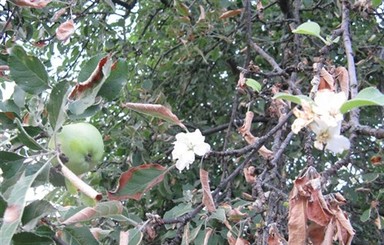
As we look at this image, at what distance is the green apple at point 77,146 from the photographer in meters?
0.82

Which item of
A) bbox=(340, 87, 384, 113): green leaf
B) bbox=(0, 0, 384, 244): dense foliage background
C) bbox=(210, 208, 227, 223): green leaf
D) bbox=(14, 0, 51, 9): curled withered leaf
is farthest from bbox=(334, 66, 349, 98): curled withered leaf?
bbox=(14, 0, 51, 9): curled withered leaf

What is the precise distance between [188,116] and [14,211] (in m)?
2.24

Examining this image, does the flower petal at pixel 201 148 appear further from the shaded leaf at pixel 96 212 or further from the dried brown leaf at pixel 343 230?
the dried brown leaf at pixel 343 230

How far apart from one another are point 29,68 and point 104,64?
117 millimetres

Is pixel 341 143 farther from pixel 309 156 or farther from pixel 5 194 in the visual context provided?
pixel 5 194

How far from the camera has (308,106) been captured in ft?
2.19

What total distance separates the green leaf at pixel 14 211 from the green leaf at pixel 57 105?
4.3 inches

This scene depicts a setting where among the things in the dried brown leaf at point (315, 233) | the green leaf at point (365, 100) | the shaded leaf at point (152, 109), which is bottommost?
the dried brown leaf at point (315, 233)

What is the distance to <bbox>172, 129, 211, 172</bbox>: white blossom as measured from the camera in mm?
903

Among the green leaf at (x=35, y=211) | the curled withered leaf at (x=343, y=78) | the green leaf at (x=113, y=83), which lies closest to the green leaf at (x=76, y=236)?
the green leaf at (x=35, y=211)

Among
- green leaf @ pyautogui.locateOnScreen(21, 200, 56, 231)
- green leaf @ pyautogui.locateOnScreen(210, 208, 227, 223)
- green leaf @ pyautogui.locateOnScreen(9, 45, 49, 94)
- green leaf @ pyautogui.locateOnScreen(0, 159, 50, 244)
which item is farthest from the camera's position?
green leaf @ pyautogui.locateOnScreen(210, 208, 227, 223)

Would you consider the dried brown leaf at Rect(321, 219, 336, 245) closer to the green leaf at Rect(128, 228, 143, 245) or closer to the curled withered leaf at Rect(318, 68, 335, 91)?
the curled withered leaf at Rect(318, 68, 335, 91)

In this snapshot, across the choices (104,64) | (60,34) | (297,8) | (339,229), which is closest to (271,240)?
(339,229)

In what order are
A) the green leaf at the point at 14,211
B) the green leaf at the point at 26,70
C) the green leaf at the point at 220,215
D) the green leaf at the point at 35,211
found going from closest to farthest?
1. the green leaf at the point at 14,211
2. the green leaf at the point at 35,211
3. the green leaf at the point at 26,70
4. the green leaf at the point at 220,215
